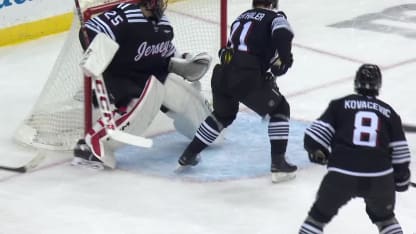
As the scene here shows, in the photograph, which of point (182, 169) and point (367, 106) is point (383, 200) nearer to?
point (367, 106)

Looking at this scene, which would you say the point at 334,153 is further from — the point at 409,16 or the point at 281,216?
the point at 409,16

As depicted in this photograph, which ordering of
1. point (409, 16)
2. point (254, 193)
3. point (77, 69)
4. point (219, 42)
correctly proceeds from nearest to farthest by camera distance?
point (254, 193), point (77, 69), point (219, 42), point (409, 16)

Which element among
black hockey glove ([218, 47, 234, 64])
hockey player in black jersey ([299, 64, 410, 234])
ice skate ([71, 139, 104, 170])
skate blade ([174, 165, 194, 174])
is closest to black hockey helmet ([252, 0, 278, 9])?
black hockey glove ([218, 47, 234, 64])

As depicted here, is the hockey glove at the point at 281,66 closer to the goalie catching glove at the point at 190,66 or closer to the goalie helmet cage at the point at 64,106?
the goalie catching glove at the point at 190,66

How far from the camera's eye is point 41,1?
23.2 feet

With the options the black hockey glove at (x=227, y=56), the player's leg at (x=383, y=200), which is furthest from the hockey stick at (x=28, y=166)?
the player's leg at (x=383, y=200)

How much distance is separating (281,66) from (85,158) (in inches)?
38.3

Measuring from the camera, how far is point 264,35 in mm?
4410

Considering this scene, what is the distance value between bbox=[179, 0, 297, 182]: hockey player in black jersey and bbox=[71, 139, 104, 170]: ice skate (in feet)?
1.75

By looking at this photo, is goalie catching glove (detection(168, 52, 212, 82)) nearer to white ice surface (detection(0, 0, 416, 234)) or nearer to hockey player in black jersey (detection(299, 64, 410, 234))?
white ice surface (detection(0, 0, 416, 234))

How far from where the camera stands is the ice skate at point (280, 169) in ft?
14.7

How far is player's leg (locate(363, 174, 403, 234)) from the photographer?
3.40 m

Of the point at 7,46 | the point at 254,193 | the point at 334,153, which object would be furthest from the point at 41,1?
the point at 334,153

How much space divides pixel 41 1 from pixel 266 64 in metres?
2.98
